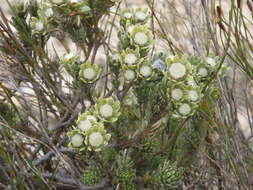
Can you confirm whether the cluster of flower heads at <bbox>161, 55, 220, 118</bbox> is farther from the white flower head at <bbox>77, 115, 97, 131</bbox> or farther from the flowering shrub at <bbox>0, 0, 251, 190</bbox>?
the white flower head at <bbox>77, 115, 97, 131</bbox>

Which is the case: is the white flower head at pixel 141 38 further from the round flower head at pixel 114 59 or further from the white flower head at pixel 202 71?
the white flower head at pixel 202 71

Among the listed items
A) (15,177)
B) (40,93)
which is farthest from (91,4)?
(15,177)

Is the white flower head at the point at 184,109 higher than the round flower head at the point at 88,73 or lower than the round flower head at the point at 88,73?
lower

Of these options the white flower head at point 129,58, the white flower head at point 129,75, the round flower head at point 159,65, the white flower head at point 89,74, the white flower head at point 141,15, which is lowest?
the round flower head at point 159,65

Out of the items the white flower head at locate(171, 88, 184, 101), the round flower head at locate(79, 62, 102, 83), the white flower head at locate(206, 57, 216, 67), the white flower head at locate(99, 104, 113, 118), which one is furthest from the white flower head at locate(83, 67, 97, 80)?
the white flower head at locate(206, 57, 216, 67)

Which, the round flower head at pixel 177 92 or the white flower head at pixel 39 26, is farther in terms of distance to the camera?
the white flower head at pixel 39 26

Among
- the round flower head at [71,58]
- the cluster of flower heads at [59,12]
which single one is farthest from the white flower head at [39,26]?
the round flower head at [71,58]
